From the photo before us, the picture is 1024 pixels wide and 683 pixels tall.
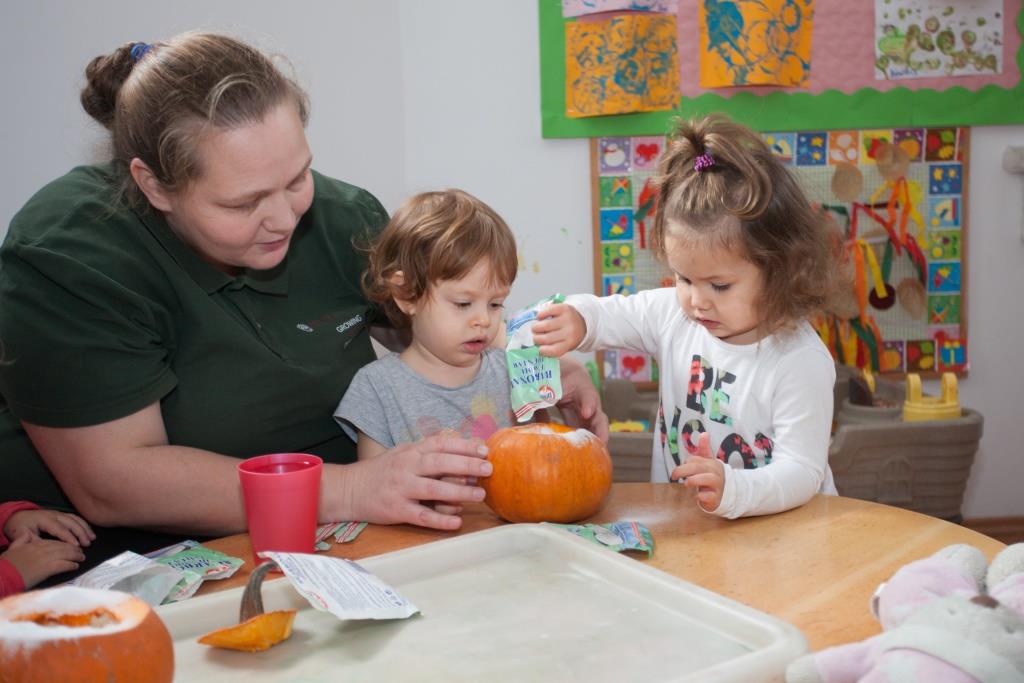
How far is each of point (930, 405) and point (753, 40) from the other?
1130 millimetres

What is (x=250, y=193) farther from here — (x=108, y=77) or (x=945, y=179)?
(x=945, y=179)

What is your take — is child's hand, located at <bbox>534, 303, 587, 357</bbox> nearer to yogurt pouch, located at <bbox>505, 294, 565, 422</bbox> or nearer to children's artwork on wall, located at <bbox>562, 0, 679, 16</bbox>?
yogurt pouch, located at <bbox>505, 294, 565, 422</bbox>

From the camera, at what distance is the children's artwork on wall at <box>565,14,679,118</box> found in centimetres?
294

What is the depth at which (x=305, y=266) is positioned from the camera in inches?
62.8

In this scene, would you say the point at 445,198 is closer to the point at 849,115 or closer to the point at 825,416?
the point at 825,416

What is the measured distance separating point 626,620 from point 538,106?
2342mm

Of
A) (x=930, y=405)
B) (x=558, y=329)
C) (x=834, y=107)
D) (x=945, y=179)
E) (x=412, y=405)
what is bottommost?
(x=930, y=405)

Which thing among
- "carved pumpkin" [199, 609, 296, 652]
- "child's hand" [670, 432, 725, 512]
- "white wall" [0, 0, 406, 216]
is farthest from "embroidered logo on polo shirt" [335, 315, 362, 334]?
"carved pumpkin" [199, 609, 296, 652]

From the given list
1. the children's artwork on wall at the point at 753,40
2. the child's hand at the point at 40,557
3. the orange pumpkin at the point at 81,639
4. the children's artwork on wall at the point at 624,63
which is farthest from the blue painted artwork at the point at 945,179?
the orange pumpkin at the point at 81,639

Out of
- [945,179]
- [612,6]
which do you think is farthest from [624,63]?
[945,179]

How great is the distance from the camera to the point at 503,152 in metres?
3.11

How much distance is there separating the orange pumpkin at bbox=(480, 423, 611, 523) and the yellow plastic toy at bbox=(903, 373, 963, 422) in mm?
1735

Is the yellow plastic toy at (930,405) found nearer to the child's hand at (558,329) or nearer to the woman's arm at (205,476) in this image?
the child's hand at (558,329)

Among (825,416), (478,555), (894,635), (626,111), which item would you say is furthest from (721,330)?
(626,111)
